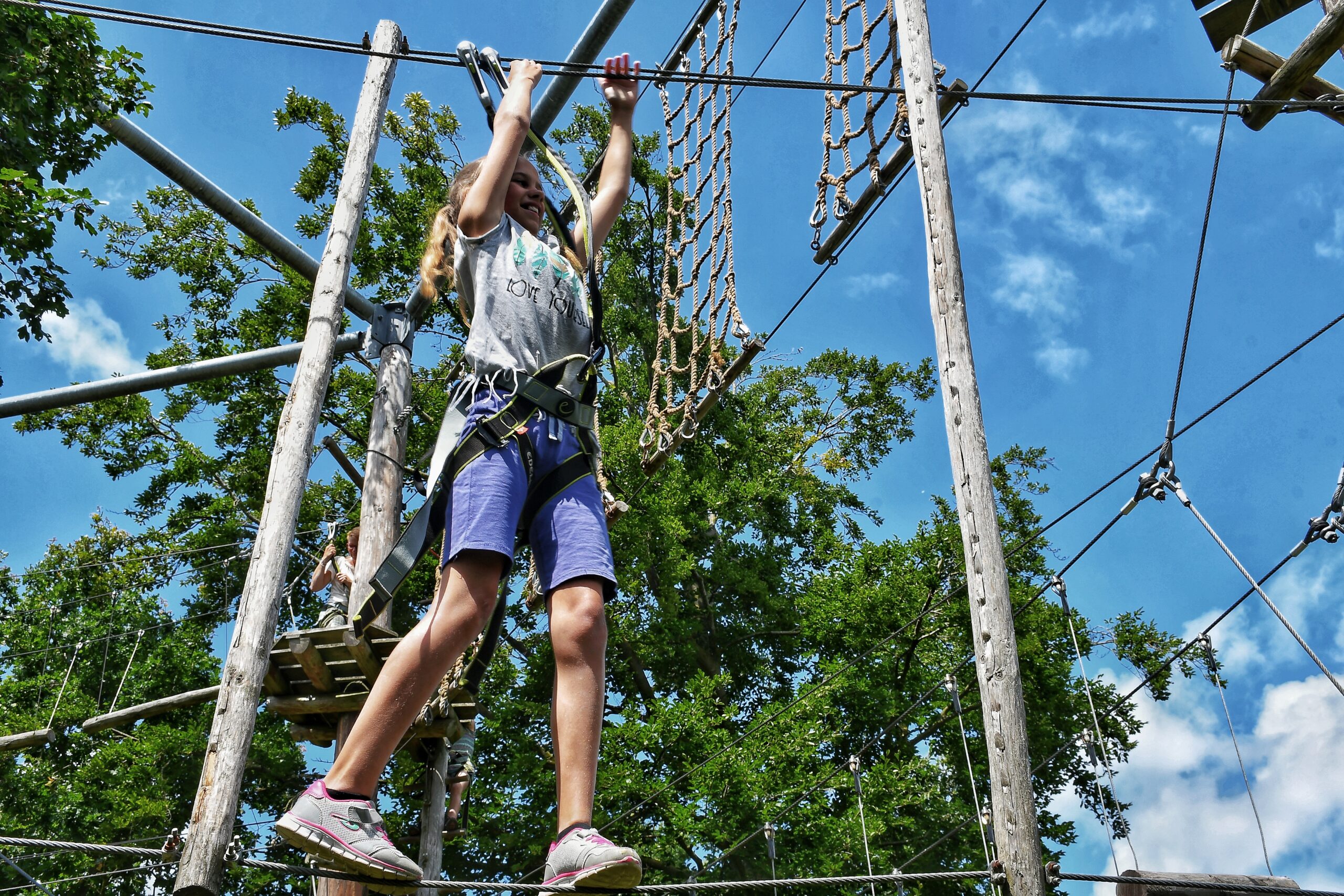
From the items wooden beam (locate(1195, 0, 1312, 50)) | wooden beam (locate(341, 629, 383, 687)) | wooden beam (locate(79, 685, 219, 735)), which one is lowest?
wooden beam (locate(341, 629, 383, 687))

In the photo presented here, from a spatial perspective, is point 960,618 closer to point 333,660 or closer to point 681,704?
point 681,704

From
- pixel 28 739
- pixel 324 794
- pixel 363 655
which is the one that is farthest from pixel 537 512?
pixel 28 739

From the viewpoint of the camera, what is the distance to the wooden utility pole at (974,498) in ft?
8.11

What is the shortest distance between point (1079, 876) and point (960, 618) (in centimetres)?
1170

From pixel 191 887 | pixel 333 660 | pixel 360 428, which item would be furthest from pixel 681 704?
pixel 191 887

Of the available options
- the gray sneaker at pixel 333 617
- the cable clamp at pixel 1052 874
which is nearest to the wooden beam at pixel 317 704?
the gray sneaker at pixel 333 617

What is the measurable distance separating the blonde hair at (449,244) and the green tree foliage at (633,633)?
9234 mm

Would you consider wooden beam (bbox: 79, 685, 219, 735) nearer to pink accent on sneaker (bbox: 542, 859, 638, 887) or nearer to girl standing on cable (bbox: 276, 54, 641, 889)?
girl standing on cable (bbox: 276, 54, 641, 889)

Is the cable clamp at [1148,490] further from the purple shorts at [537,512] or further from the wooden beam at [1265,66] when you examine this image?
the purple shorts at [537,512]

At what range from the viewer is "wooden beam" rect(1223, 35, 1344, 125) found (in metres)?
5.34

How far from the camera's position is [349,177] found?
15.8 ft

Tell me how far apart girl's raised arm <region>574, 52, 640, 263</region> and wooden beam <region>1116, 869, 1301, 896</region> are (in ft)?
6.94

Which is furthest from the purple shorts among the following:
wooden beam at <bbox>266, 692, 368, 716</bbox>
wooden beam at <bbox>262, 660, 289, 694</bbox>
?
wooden beam at <bbox>262, 660, 289, 694</bbox>

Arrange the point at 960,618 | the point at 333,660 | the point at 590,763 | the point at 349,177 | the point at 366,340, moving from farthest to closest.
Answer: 1. the point at 960,618
2. the point at 366,340
3. the point at 333,660
4. the point at 349,177
5. the point at 590,763
